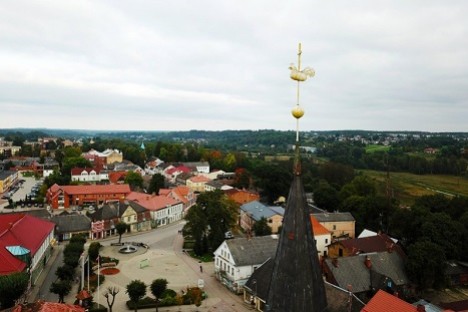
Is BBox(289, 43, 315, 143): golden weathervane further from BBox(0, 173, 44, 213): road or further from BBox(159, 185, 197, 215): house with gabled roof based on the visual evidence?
BBox(0, 173, 44, 213): road

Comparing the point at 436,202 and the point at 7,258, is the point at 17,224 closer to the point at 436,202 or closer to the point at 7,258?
the point at 7,258

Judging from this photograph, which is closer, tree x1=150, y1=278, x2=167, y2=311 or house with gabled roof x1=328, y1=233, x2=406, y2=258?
tree x1=150, y1=278, x2=167, y2=311

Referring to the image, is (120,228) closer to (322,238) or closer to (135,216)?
(135,216)

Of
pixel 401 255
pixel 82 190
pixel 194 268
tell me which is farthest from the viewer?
pixel 82 190

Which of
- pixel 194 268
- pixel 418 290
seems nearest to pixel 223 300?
pixel 194 268

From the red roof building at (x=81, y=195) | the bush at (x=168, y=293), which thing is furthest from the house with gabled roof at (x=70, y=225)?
the bush at (x=168, y=293)

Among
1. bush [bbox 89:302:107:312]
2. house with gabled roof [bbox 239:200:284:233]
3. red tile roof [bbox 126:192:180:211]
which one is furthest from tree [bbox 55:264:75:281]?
red tile roof [bbox 126:192:180:211]

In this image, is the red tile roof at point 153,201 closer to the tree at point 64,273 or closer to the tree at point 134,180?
the tree at point 134,180
